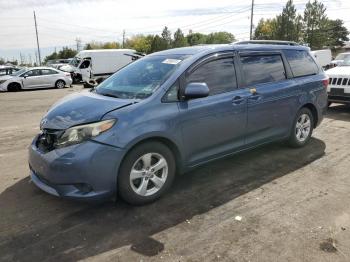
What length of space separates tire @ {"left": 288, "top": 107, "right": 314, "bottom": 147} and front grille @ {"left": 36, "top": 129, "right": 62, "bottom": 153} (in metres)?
3.77

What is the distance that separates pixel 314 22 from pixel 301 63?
45837 millimetres

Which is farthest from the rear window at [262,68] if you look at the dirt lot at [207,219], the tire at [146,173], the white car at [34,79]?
the white car at [34,79]

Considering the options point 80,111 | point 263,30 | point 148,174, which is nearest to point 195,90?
point 148,174

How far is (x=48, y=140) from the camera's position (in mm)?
3869

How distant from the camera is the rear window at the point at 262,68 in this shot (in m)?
4.96

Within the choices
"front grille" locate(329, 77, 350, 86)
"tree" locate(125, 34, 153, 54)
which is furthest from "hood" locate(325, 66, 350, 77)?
"tree" locate(125, 34, 153, 54)

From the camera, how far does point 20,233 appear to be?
3486mm

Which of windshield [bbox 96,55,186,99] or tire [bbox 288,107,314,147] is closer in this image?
windshield [bbox 96,55,186,99]

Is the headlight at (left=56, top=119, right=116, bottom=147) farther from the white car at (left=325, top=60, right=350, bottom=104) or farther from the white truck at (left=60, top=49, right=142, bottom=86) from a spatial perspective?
the white truck at (left=60, top=49, right=142, bottom=86)

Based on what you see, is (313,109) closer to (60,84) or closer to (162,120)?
(162,120)

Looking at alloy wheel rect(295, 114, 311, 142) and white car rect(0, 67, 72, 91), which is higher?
alloy wheel rect(295, 114, 311, 142)

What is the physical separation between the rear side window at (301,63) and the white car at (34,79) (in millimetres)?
17657

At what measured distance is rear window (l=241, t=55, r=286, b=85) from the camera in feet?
16.3

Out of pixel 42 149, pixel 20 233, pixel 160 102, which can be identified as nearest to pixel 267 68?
pixel 160 102
